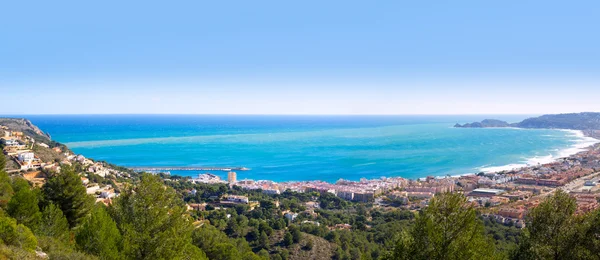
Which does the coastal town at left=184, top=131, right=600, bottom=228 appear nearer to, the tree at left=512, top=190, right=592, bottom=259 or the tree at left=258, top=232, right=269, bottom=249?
the tree at left=258, top=232, right=269, bottom=249

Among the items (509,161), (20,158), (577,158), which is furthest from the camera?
(509,161)

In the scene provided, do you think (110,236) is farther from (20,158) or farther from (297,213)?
(20,158)

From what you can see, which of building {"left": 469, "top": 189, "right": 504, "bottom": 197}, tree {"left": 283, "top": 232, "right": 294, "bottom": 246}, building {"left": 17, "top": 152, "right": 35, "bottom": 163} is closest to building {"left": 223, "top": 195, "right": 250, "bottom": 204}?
tree {"left": 283, "top": 232, "right": 294, "bottom": 246}

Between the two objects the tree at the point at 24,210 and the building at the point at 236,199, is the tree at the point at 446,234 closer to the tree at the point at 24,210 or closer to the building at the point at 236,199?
the tree at the point at 24,210

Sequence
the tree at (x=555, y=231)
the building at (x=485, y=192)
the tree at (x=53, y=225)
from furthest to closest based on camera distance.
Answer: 1. the building at (x=485, y=192)
2. the tree at (x=53, y=225)
3. the tree at (x=555, y=231)

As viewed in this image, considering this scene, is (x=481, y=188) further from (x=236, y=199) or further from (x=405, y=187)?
(x=236, y=199)

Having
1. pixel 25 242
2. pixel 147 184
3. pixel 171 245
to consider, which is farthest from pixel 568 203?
pixel 25 242

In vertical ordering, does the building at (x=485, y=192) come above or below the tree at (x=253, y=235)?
below

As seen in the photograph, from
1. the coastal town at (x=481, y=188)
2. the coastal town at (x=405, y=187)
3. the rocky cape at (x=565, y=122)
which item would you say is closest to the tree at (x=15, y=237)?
the coastal town at (x=405, y=187)
